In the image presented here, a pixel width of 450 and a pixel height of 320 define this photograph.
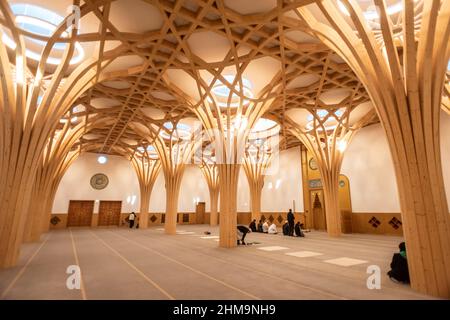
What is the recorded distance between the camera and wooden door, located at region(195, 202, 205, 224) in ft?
121

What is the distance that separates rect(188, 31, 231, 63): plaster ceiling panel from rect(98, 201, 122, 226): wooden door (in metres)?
27.1

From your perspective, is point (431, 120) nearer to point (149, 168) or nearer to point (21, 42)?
point (21, 42)

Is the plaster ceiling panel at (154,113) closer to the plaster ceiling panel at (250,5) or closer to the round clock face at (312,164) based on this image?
the plaster ceiling panel at (250,5)

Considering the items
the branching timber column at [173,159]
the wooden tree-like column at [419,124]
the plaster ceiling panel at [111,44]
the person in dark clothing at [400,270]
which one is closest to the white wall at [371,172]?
the person in dark clothing at [400,270]

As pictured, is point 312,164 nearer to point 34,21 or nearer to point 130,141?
point 130,141

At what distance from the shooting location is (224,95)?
15.7 m

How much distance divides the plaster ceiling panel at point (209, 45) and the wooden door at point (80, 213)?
2735 cm

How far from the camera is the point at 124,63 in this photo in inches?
477

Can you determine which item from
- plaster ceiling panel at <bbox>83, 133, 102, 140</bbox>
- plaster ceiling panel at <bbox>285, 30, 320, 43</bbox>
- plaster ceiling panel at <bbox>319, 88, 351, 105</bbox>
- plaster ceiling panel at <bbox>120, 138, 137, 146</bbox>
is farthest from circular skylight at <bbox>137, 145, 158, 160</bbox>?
plaster ceiling panel at <bbox>285, 30, 320, 43</bbox>

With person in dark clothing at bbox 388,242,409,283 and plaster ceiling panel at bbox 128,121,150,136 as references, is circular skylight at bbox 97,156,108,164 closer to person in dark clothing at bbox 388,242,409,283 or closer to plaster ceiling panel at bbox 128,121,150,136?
plaster ceiling panel at bbox 128,121,150,136

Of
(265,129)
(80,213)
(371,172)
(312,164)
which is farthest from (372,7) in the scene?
(80,213)

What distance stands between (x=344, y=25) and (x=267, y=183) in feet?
86.5

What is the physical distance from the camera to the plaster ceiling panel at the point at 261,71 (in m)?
12.0
